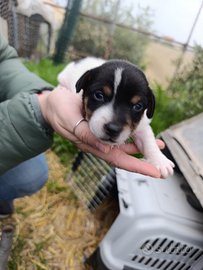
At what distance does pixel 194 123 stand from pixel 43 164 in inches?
58.5

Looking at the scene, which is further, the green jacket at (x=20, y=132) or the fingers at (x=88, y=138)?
the green jacket at (x=20, y=132)

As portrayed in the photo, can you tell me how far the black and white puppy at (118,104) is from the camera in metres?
1.13

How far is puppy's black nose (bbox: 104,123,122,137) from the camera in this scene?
109 centimetres

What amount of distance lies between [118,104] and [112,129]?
0.74 feet

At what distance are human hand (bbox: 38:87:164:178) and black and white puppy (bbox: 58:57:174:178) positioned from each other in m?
0.05

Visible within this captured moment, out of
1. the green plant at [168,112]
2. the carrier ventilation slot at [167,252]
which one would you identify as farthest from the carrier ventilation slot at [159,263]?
the green plant at [168,112]

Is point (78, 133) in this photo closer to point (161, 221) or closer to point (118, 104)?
point (118, 104)

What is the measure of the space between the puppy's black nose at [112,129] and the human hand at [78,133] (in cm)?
7

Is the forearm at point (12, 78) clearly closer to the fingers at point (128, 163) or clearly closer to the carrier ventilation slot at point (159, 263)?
the fingers at point (128, 163)

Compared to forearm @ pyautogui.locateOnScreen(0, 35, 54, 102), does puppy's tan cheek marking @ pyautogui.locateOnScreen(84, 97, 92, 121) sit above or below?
above

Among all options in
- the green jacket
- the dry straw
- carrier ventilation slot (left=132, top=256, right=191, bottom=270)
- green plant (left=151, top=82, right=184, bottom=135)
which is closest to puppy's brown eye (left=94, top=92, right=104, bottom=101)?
the green jacket

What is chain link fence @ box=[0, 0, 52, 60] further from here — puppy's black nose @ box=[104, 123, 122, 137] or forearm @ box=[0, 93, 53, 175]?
puppy's black nose @ box=[104, 123, 122, 137]

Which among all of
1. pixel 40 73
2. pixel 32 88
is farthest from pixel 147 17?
pixel 32 88

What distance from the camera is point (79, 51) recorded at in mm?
6609
